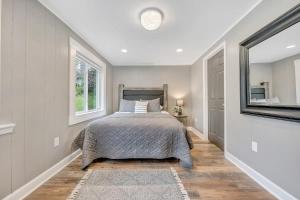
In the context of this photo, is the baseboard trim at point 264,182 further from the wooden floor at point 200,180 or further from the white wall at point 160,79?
the white wall at point 160,79

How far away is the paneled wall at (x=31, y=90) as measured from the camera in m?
1.56

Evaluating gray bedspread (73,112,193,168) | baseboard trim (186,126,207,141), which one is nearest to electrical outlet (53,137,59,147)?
gray bedspread (73,112,193,168)

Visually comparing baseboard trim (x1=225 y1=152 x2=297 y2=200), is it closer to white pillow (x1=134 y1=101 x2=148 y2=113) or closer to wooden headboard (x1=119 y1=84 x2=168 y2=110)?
white pillow (x1=134 y1=101 x2=148 y2=113)

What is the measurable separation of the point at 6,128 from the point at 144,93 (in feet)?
12.8

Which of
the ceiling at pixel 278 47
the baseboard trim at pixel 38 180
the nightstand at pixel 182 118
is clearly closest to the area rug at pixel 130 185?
the baseboard trim at pixel 38 180

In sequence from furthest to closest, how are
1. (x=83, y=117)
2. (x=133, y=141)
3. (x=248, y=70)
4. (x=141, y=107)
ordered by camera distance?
(x=141, y=107) < (x=83, y=117) < (x=133, y=141) < (x=248, y=70)

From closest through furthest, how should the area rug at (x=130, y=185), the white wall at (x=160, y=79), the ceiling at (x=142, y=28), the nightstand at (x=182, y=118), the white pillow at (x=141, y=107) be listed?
the area rug at (x=130, y=185) → the ceiling at (x=142, y=28) → the white pillow at (x=141, y=107) → the nightstand at (x=182, y=118) → the white wall at (x=160, y=79)

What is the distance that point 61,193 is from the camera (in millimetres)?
1791

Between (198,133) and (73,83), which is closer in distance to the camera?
(73,83)

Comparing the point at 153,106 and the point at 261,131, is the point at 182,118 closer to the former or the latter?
the point at 153,106

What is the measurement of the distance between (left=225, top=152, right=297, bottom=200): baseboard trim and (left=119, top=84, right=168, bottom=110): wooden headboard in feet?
9.57

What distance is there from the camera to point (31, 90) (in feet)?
6.18

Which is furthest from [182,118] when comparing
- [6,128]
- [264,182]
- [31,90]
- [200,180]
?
[6,128]

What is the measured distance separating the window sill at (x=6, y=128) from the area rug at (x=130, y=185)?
0.90 m
